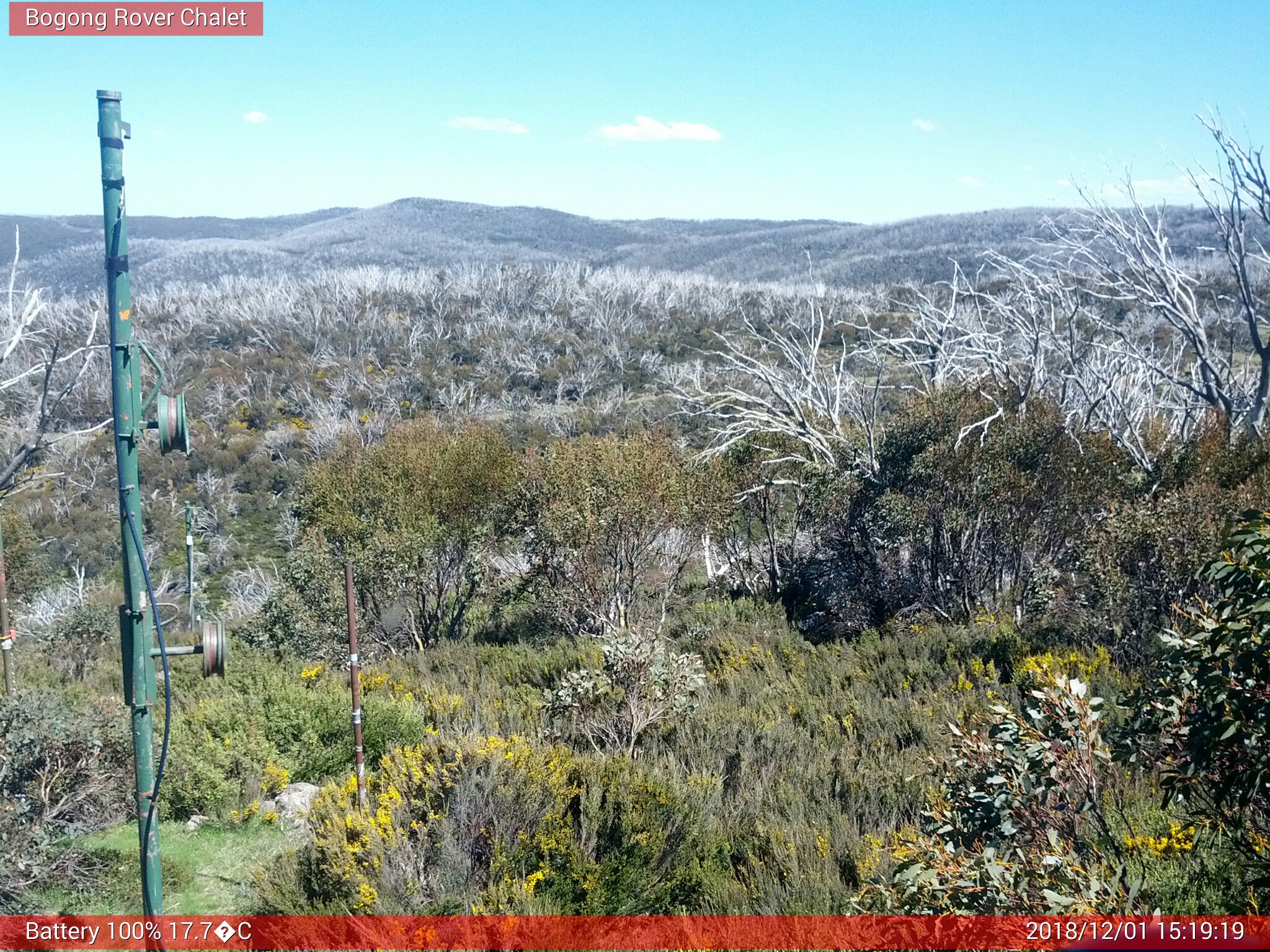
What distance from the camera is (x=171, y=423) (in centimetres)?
358

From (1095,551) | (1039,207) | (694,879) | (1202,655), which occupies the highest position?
(1039,207)

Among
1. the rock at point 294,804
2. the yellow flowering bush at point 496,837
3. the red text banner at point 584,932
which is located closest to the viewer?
the red text banner at point 584,932

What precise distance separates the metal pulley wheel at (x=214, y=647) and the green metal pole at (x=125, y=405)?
0.20 meters

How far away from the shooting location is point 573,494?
1391 centimetres

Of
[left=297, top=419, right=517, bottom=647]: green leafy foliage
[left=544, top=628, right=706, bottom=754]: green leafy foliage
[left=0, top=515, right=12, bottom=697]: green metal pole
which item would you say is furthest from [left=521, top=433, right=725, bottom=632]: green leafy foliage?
[left=0, top=515, right=12, bottom=697]: green metal pole

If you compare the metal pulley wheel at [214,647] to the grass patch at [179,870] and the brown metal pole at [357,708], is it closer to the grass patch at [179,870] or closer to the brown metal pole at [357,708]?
the brown metal pole at [357,708]

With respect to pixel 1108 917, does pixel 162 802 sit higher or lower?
lower

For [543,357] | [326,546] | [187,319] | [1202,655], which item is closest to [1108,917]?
[1202,655]

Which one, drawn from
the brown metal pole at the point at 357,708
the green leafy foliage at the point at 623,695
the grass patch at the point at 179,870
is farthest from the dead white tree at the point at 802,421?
the grass patch at the point at 179,870

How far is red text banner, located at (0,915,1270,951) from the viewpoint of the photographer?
3457 millimetres

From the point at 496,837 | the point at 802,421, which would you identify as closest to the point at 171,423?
the point at 496,837

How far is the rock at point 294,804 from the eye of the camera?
7.02 m

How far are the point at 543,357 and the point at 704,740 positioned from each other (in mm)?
38262

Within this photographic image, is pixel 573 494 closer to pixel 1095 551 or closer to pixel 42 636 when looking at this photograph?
pixel 1095 551
